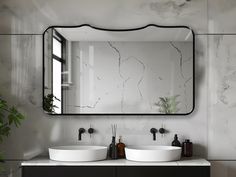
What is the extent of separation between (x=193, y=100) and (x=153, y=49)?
536mm

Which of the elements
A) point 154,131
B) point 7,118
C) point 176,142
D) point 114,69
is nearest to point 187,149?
point 176,142

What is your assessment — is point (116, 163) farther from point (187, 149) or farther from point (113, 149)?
point (187, 149)

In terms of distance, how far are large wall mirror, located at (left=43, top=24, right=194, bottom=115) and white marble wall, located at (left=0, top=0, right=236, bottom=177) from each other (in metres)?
0.07

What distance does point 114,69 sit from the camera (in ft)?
11.7

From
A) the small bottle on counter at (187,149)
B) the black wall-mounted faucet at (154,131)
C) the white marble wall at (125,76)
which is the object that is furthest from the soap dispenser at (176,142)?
the white marble wall at (125,76)

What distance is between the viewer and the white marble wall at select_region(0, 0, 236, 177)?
11.6 feet

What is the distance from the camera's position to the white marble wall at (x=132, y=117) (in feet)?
11.6

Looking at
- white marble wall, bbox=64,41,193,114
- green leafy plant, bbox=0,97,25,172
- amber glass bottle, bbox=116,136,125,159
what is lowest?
amber glass bottle, bbox=116,136,125,159

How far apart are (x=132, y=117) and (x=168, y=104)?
317mm

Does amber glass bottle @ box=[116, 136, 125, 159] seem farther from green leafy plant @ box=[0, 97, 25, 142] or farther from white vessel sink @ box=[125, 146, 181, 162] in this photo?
green leafy plant @ box=[0, 97, 25, 142]

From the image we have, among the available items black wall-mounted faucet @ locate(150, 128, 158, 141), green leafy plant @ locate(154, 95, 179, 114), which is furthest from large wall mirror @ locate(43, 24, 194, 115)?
black wall-mounted faucet @ locate(150, 128, 158, 141)

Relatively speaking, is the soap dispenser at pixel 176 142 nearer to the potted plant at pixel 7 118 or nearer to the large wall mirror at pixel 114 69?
the large wall mirror at pixel 114 69

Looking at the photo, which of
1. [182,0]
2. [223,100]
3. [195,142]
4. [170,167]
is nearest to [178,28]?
[182,0]

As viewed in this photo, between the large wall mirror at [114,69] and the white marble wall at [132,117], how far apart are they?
7cm
